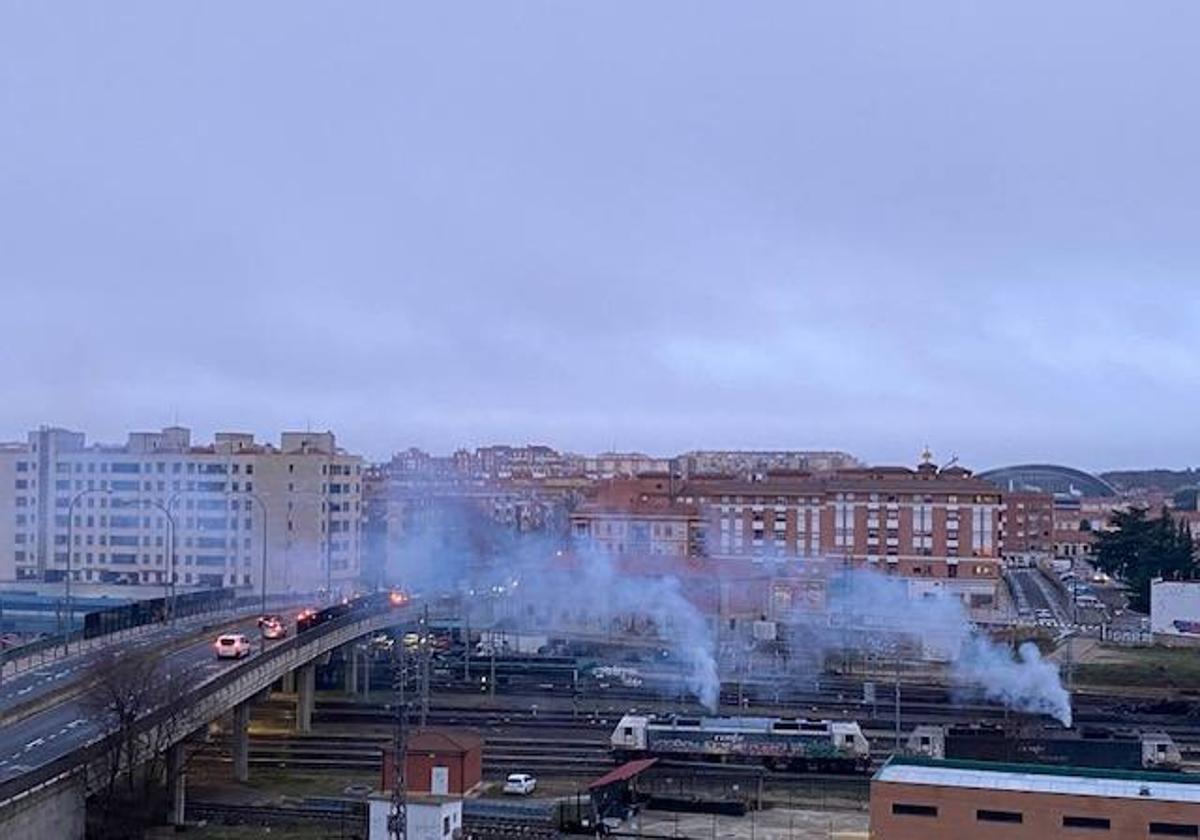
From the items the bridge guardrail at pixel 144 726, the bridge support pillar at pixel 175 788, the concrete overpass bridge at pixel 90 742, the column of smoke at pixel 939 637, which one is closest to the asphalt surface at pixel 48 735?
the concrete overpass bridge at pixel 90 742

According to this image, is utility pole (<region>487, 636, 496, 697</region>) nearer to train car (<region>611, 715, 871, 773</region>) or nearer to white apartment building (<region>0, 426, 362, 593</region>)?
train car (<region>611, 715, 871, 773</region>)

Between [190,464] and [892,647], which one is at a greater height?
[190,464]

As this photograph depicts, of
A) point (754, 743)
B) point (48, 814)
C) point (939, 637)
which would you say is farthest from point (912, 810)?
point (939, 637)

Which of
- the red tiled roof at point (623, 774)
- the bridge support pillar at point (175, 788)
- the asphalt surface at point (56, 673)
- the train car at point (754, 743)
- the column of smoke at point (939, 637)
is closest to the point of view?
the bridge support pillar at point (175, 788)

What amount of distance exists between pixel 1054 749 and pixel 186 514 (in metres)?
33.6

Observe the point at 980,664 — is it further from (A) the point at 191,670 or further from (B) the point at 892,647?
(A) the point at 191,670

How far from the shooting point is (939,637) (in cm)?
4031

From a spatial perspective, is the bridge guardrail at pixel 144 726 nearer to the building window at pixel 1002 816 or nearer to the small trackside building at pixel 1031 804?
the small trackside building at pixel 1031 804

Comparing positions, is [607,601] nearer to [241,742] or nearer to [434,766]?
[241,742]

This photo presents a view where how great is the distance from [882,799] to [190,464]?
37250 mm

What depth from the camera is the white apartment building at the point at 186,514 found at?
48.7 meters

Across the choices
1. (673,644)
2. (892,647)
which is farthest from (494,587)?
(892,647)

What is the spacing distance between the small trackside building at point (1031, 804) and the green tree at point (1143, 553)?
3314 cm

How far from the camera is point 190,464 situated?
166ft
